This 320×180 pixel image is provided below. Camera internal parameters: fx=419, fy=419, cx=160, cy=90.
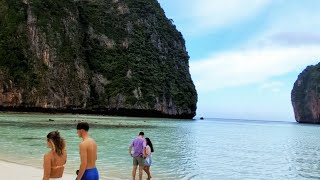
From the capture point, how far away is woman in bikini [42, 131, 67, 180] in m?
5.59

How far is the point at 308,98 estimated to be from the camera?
184250mm

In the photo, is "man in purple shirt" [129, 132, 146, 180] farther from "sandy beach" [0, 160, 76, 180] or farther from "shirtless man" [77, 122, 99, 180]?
"shirtless man" [77, 122, 99, 180]

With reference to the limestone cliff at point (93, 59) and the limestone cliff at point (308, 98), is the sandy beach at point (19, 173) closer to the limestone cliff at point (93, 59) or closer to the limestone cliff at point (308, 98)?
the limestone cliff at point (93, 59)

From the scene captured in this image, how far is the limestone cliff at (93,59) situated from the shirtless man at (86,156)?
93884mm

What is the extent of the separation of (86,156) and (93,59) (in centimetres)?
12396

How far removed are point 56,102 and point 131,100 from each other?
882 inches

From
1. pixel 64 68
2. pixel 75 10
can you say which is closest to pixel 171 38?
pixel 75 10

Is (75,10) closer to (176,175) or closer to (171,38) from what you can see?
(171,38)

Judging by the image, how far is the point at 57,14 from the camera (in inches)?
4466

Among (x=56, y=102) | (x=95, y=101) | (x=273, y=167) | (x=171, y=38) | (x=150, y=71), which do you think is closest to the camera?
(x=273, y=167)


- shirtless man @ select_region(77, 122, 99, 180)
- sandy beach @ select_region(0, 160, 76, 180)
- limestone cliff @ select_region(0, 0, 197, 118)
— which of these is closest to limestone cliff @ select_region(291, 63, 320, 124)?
limestone cliff @ select_region(0, 0, 197, 118)

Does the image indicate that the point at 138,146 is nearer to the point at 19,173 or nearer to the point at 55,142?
the point at 19,173

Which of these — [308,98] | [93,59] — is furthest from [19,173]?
[308,98]

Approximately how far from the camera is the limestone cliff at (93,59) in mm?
102938
